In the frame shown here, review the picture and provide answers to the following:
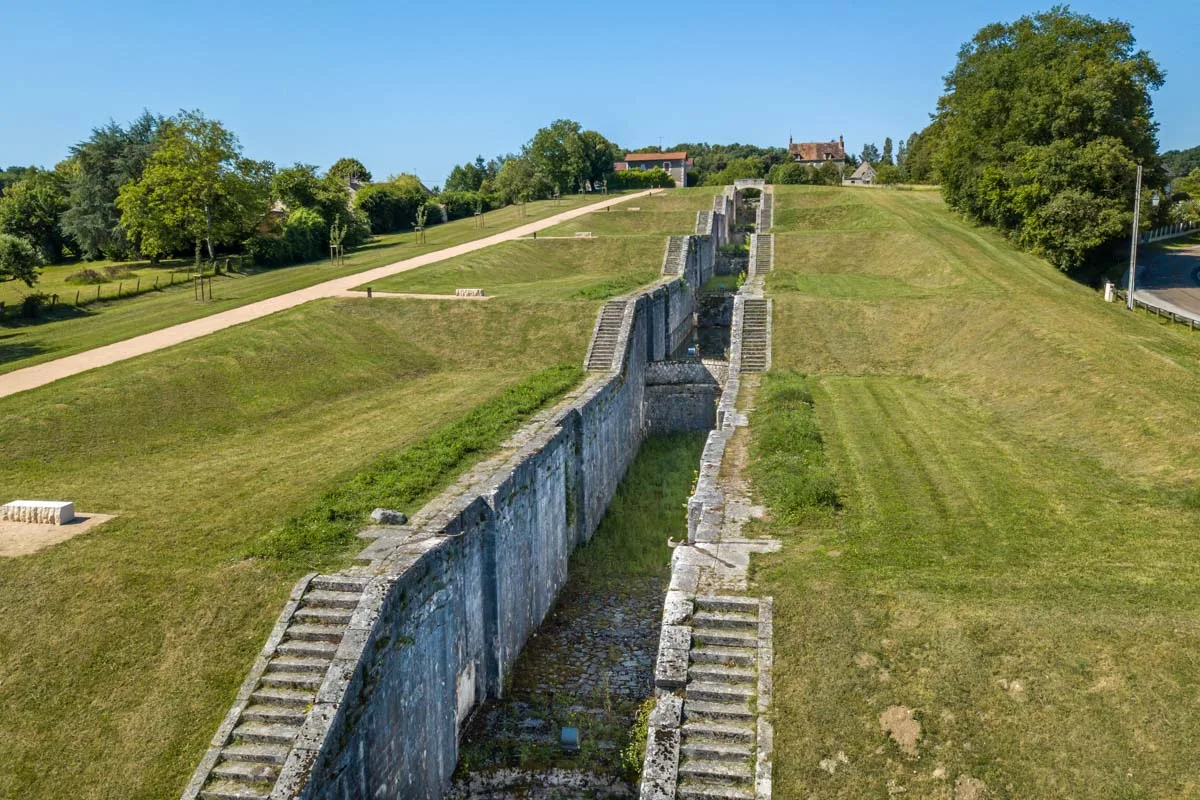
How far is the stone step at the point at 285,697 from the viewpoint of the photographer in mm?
10250

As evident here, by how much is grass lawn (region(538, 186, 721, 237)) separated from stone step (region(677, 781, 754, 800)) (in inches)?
1584

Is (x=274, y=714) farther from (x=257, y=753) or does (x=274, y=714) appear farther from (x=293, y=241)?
(x=293, y=241)

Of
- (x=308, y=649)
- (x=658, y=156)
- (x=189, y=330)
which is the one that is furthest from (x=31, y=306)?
(x=658, y=156)

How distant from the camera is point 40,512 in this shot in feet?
44.1

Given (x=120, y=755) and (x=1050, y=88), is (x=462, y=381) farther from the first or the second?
(x=1050, y=88)

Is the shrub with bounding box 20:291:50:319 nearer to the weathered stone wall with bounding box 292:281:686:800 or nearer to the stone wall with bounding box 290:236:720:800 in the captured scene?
the stone wall with bounding box 290:236:720:800

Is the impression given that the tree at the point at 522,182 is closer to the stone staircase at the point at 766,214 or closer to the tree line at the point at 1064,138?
the stone staircase at the point at 766,214

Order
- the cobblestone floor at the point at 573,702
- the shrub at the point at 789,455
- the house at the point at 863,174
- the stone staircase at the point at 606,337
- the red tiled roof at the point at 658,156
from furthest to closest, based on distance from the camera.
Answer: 1. the house at the point at 863,174
2. the red tiled roof at the point at 658,156
3. the stone staircase at the point at 606,337
4. the shrub at the point at 789,455
5. the cobblestone floor at the point at 573,702

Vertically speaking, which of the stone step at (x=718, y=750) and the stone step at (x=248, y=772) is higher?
the stone step at (x=718, y=750)

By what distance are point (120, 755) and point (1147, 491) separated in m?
15.7

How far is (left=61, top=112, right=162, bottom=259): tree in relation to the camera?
46.3 metres

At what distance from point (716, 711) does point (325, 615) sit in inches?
204

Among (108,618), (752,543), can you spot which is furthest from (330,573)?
(752,543)

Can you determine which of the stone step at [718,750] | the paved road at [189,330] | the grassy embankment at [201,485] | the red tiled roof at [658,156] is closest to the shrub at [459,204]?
the paved road at [189,330]
